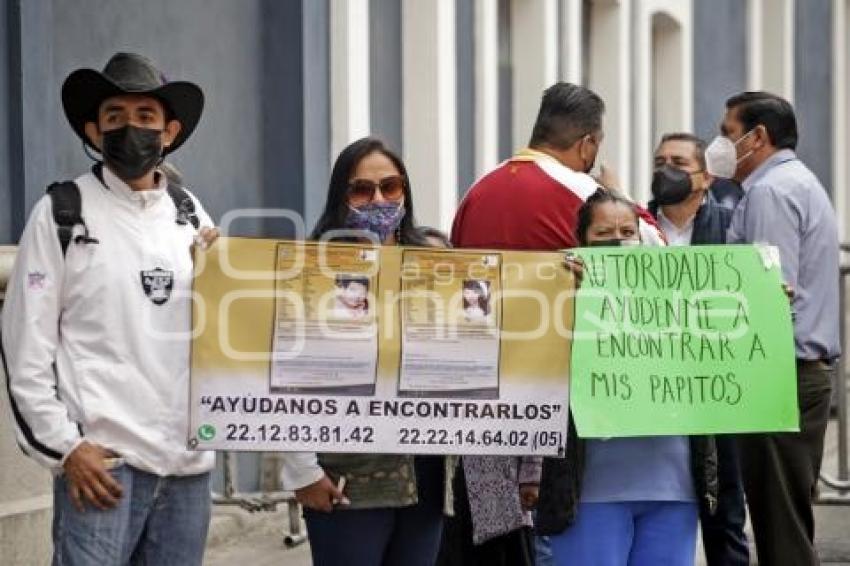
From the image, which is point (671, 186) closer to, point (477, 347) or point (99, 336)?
point (477, 347)

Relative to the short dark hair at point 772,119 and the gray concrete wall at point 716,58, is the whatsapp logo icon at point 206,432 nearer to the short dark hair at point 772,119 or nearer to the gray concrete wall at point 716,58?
the short dark hair at point 772,119

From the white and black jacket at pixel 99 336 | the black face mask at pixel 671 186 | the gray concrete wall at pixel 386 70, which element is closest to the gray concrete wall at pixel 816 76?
the gray concrete wall at pixel 386 70

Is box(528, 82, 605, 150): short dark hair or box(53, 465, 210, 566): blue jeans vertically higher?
box(528, 82, 605, 150): short dark hair

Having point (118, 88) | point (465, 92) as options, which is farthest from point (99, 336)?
point (465, 92)

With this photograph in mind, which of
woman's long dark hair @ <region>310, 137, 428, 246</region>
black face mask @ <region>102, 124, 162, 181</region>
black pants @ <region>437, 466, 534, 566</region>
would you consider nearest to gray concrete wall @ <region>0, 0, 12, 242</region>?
→ black pants @ <region>437, 466, 534, 566</region>

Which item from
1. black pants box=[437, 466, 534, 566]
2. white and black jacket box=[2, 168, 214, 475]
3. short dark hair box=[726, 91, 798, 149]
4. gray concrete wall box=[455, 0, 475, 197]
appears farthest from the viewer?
gray concrete wall box=[455, 0, 475, 197]

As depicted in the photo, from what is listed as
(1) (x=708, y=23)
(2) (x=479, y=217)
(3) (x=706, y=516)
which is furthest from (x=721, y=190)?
(1) (x=708, y=23)

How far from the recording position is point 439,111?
41.7 ft

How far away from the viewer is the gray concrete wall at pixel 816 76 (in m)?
22.4

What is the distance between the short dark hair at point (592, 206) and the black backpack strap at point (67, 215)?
1.61m

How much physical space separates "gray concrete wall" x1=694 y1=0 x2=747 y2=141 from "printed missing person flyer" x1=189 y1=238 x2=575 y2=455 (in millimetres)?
14104

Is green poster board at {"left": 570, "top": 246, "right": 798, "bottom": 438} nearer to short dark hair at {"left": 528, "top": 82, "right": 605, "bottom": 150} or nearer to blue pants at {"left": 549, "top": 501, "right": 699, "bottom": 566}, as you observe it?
blue pants at {"left": 549, "top": 501, "right": 699, "bottom": 566}

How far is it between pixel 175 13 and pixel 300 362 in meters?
4.59

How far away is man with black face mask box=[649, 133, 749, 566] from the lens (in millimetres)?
8445
